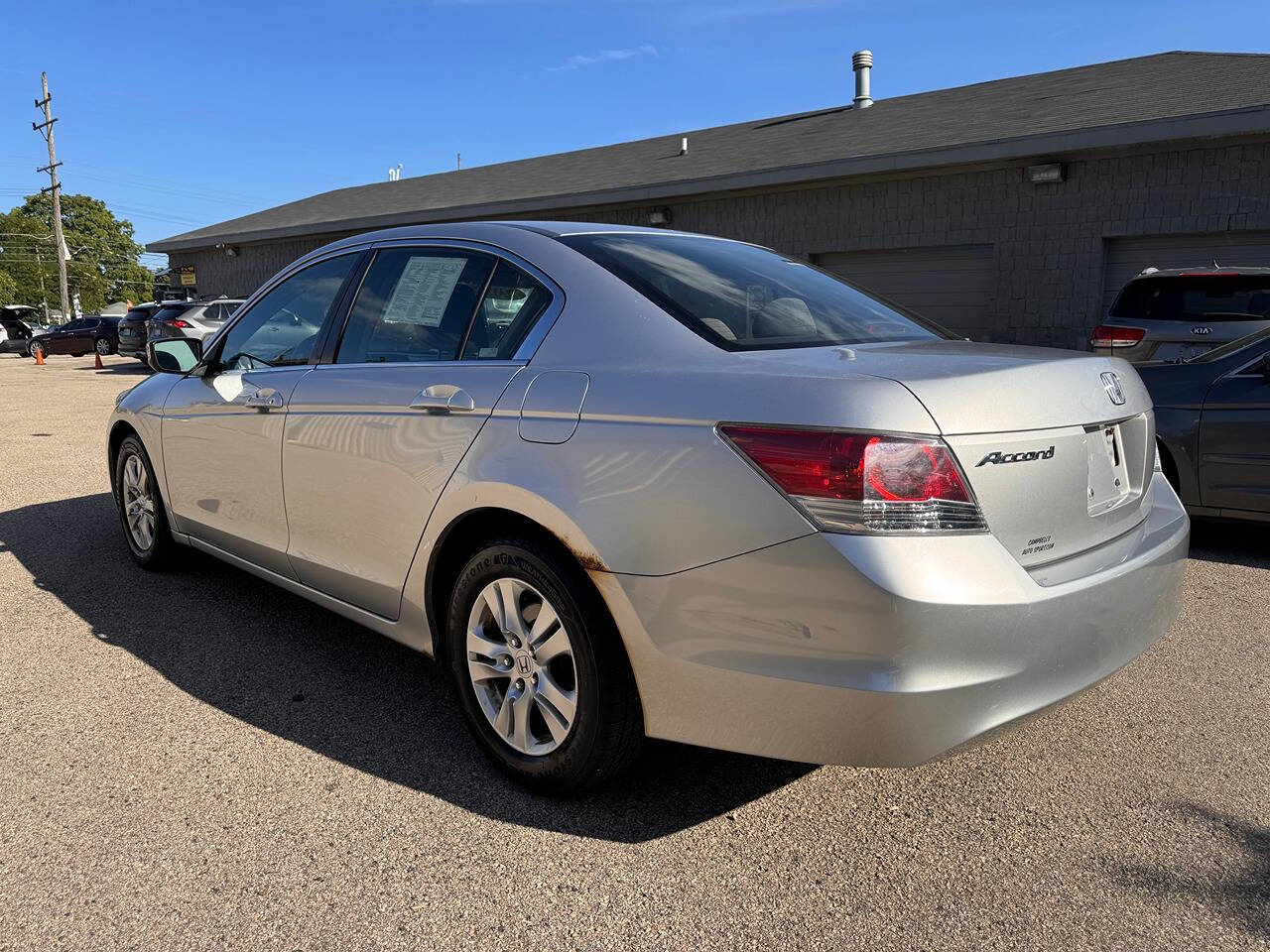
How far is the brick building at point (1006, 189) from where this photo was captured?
10750 mm

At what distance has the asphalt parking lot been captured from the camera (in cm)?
230

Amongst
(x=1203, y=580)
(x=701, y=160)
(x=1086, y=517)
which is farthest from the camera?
(x=701, y=160)

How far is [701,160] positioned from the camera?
16375mm

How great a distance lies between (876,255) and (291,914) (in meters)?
12.7

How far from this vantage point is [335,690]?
3670 mm

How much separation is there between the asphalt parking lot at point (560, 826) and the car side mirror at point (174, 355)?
54.8 inches

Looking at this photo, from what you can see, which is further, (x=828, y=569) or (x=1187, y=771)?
(x=1187, y=771)

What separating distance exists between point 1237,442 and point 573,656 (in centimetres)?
452

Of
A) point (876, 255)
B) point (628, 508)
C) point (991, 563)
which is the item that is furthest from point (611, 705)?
point (876, 255)

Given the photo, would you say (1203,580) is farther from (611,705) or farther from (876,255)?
(876,255)

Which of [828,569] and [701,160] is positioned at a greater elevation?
[701,160]

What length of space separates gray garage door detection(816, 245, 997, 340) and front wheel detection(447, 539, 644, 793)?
10657 mm

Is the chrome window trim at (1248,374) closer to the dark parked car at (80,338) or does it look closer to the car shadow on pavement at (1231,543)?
the car shadow on pavement at (1231,543)

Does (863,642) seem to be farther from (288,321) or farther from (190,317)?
(190,317)
